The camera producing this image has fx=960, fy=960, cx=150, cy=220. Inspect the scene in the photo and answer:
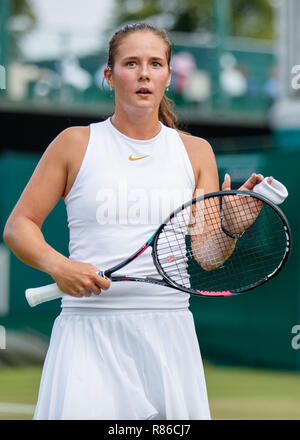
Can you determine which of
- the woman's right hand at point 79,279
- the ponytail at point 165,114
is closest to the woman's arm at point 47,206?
the woman's right hand at point 79,279

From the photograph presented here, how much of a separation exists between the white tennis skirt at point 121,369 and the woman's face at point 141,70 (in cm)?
65

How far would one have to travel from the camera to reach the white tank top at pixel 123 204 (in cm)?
286

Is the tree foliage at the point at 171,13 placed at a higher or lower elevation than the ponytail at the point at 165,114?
higher

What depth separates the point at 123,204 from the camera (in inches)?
113

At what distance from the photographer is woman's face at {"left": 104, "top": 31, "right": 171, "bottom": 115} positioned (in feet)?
9.51

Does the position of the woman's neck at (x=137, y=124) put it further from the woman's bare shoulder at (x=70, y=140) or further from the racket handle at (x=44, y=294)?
the racket handle at (x=44, y=294)

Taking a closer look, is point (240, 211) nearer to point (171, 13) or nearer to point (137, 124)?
point (137, 124)

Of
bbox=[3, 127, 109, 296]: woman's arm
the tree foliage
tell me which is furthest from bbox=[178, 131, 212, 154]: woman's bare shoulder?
the tree foliage

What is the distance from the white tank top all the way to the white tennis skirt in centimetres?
6

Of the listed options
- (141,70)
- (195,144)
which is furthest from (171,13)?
(141,70)

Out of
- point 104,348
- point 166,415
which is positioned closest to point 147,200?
point 104,348

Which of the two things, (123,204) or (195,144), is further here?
(195,144)

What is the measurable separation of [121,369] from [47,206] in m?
0.54

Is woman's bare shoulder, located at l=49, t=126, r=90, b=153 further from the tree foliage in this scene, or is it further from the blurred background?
the tree foliage
